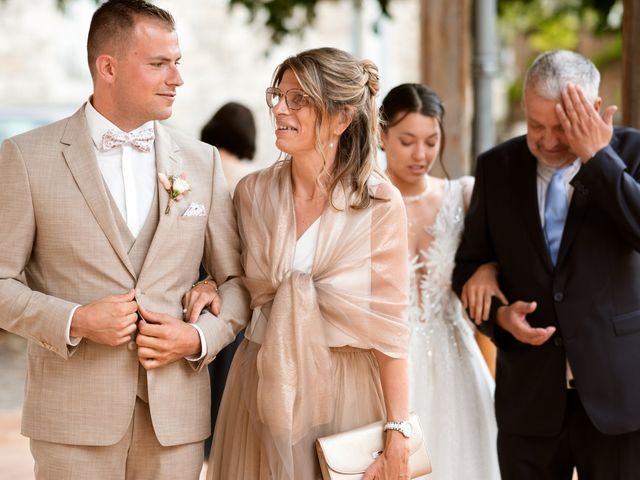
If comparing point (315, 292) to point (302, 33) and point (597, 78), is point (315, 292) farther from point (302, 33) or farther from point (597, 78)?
point (302, 33)

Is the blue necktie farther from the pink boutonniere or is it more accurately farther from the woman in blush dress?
the pink boutonniere

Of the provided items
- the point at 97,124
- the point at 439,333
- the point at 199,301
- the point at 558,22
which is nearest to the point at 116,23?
the point at 97,124

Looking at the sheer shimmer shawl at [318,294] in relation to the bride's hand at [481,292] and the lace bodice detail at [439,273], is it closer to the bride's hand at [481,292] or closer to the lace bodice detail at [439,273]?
the bride's hand at [481,292]

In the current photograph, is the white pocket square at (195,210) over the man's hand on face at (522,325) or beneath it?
over

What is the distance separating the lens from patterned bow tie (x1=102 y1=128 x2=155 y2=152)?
118 inches

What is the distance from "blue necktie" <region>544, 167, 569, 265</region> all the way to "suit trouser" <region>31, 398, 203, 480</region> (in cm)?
148

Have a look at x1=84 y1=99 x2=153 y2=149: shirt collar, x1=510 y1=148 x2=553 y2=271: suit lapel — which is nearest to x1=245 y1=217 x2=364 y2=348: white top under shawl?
x1=84 y1=99 x2=153 y2=149: shirt collar

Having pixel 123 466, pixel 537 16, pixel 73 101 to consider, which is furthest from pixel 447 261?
pixel 73 101

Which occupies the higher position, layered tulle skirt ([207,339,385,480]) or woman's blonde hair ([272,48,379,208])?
woman's blonde hair ([272,48,379,208])

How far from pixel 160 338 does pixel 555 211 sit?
1.55 meters

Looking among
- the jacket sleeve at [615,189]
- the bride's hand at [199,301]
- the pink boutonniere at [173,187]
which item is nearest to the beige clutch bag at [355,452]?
the bride's hand at [199,301]

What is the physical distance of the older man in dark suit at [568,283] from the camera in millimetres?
3350

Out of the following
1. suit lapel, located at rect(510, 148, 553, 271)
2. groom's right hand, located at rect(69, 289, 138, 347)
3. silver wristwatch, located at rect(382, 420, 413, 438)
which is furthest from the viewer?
suit lapel, located at rect(510, 148, 553, 271)

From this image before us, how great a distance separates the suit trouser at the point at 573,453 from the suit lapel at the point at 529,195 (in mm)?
543
